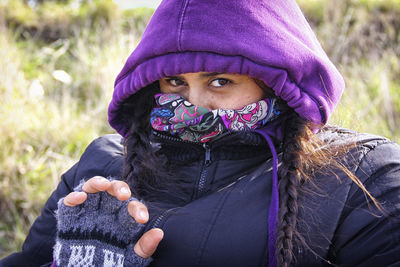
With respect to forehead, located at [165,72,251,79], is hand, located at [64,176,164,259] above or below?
below

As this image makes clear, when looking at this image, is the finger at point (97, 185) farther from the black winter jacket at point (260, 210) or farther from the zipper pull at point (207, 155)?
the zipper pull at point (207, 155)

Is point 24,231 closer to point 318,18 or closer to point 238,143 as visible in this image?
point 238,143

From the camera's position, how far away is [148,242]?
1361mm

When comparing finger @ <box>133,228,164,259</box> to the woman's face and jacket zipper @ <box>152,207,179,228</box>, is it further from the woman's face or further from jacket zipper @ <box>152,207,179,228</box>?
the woman's face

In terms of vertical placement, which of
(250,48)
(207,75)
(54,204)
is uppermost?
(250,48)

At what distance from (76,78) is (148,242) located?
12.4ft

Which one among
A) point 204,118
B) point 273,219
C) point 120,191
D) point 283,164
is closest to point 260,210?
point 273,219

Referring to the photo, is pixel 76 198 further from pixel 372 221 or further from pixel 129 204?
pixel 372 221

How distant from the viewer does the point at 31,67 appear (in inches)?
191

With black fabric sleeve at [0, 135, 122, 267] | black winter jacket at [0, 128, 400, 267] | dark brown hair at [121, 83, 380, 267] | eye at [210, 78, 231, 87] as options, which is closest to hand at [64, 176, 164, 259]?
black winter jacket at [0, 128, 400, 267]

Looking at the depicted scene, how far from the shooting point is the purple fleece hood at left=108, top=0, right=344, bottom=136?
4.80 feet

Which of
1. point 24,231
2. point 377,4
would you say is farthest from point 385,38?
point 24,231

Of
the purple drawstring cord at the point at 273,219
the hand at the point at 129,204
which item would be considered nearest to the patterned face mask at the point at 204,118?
the purple drawstring cord at the point at 273,219

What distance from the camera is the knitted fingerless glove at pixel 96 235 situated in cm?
138
